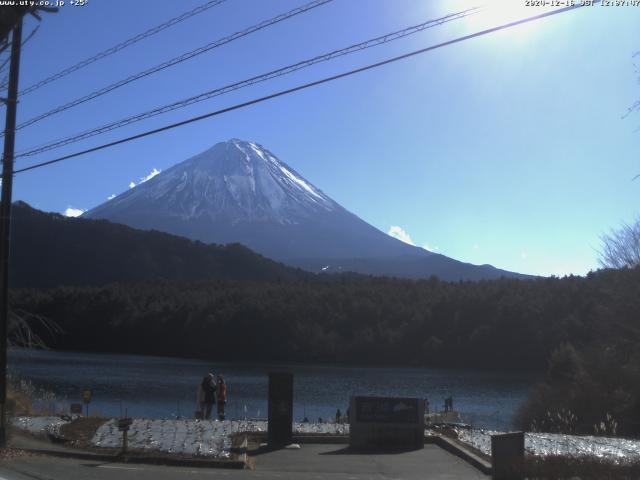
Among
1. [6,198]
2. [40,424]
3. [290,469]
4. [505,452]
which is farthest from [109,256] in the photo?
[505,452]

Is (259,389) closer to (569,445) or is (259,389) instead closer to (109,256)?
(569,445)

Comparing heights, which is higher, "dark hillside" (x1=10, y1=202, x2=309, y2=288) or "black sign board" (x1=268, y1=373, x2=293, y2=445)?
"dark hillside" (x1=10, y1=202, x2=309, y2=288)

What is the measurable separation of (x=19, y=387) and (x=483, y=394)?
35731 millimetres

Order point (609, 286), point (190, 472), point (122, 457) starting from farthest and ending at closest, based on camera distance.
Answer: point (609, 286), point (122, 457), point (190, 472)

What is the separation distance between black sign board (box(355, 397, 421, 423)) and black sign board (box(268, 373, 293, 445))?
4.22 ft

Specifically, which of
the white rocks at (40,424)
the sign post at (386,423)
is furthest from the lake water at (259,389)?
the sign post at (386,423)

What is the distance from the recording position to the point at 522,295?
88.4 metres

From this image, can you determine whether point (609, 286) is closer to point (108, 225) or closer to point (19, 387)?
point (19, 387)

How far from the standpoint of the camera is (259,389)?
49469 mm

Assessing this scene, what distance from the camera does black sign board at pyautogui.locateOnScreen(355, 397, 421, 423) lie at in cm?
1495

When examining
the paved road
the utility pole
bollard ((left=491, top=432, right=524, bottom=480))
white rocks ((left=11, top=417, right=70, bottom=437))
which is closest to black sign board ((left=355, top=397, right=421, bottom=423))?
the paved road

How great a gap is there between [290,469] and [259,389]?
123 feet

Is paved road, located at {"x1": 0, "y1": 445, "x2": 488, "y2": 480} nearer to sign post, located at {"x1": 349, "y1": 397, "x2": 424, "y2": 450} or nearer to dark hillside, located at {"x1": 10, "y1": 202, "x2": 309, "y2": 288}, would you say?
sign post, located at {"x1": 349, "y1": 397, "x2": 424, "y2": 450}

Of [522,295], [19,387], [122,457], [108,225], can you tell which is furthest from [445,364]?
[108,225]
